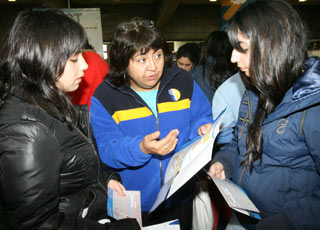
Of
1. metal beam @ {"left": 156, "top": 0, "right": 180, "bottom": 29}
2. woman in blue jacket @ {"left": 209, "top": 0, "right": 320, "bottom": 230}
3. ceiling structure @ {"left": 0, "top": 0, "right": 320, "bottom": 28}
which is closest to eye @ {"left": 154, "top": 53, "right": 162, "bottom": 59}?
woman in blue jacket @ {"left": 209, "top": 0, "right": 320, "bottom": 230}

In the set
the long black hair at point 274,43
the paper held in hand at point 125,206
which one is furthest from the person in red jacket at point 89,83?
the long black hair at point 274,43

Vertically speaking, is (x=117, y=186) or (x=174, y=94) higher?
(x=174, y=94)

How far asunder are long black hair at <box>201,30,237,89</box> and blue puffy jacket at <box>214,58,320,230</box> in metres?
1.59

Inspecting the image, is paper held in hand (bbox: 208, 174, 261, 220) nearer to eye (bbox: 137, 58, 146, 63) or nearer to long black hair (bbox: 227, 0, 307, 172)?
long black hair (bbox: 227, 0, 307, 172)

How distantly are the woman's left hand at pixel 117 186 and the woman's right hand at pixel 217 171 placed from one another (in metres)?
0.52

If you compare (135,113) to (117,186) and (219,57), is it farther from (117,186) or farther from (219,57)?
(219,57)

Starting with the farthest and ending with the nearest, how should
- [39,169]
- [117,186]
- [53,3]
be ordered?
[53,3], [117,186], [39,169]

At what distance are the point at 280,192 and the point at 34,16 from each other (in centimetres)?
134

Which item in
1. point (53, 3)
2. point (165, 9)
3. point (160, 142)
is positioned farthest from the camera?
point (165, 9)

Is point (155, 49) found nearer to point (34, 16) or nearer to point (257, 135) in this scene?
point (34, 16)

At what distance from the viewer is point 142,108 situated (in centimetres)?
135

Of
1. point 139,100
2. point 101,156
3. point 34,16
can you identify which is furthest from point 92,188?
point 34,16

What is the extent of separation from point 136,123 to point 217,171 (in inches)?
22.4

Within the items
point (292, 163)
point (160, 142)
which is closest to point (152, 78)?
point (160, 142)
